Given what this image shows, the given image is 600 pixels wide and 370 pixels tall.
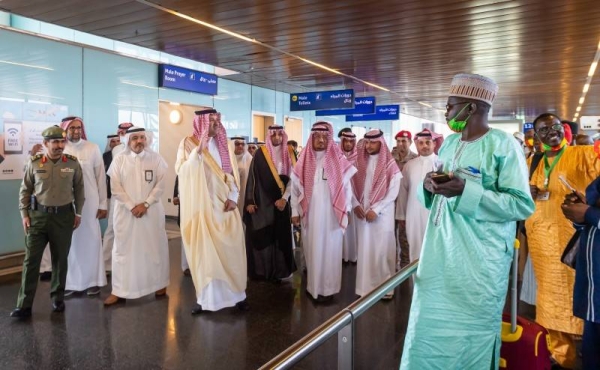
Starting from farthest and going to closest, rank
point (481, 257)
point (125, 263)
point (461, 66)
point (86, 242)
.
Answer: point (461, 66) → point (86, 242) → point (125, 263) → point (481, 257)

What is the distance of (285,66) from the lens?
30.9 feet

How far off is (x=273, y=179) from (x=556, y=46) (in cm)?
548

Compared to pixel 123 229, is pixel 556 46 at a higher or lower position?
higher

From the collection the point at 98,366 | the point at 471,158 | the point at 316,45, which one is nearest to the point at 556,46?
the point at 316,45

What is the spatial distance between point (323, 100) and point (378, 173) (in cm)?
682

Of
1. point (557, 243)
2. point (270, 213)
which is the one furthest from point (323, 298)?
point (557, 243)

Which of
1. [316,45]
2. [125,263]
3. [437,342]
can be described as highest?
[316,45]

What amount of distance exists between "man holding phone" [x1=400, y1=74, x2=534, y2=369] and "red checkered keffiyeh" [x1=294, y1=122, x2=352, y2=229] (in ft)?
8.90

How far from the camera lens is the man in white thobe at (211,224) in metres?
4.30

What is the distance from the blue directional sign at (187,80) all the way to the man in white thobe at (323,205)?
4784 mm

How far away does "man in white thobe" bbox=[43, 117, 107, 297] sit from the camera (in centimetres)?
511

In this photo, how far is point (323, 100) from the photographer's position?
11.4 metres

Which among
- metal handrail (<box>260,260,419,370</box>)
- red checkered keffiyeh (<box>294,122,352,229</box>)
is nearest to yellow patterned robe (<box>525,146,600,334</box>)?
metal handrail (<box>260,260,419,370</box>)

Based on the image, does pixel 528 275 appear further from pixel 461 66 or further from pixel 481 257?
pixel 461 66
